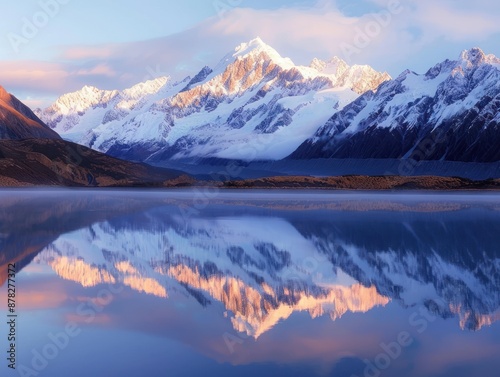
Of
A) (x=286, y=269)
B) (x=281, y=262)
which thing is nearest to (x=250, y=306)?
(x=286, y=269)

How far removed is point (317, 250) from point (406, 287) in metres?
11.0

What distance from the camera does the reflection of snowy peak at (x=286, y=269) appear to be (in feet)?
72.3

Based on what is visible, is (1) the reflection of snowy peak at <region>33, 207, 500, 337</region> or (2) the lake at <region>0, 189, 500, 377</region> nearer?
(2) the lake at <region>0, 189, 500, 377</region>

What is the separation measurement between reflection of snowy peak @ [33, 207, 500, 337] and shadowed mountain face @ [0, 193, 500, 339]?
0.14 feet

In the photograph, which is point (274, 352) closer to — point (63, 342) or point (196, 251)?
point (63, 342)

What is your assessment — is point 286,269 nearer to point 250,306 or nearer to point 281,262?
point 281,262

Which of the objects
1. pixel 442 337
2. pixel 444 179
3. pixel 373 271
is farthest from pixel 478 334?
pixel 444 179

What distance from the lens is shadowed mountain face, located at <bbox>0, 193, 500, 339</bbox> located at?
72.8 feet

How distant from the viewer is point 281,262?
31.6m

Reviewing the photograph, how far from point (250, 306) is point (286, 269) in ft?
26.3

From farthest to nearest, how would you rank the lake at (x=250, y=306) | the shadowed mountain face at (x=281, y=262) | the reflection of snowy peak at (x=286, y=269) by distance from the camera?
the shadowed mountain face at (x=281, y=262)
the reflection of snowy peak at (x=286, y=269)
the lake at (x=250, y=306)

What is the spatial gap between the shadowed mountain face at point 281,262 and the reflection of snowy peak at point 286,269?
42 mm

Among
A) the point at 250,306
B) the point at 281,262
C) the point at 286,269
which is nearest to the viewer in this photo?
the point at 250,306

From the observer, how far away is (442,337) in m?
18.0
